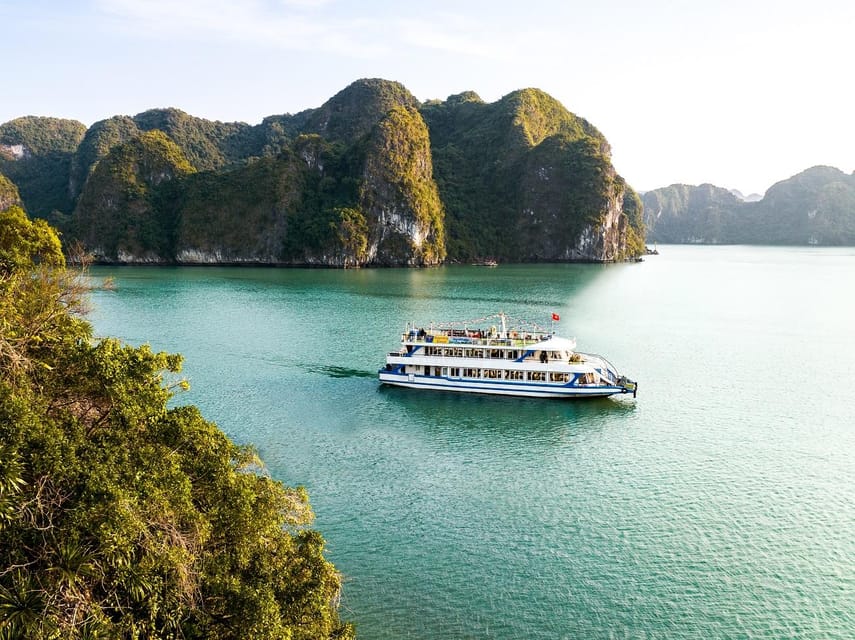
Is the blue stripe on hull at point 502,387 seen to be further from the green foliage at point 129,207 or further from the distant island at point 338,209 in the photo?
the green foliage at point 129,207

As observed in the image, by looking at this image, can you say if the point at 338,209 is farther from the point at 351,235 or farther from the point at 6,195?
the point at 6,195

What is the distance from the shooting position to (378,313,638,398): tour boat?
36.8 meters

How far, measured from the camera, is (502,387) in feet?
123

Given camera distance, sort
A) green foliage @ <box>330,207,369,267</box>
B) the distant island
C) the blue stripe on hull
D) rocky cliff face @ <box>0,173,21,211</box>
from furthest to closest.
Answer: the distant island, rocky cliff face @ <box>0,173,21,211</box>, green foliage @ <box>330,207,369,267</box>, the blue stripe on hull

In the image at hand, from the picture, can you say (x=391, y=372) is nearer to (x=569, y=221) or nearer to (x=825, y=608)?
(x=825, y=608)

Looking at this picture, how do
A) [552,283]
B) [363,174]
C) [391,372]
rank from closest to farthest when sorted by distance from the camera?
[391,372], [552,283], [363,174]

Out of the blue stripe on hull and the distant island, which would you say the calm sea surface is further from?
the distant island

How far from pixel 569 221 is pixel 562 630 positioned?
15865 cm

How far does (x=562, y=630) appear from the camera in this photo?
1638 cm

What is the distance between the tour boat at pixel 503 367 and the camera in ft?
121

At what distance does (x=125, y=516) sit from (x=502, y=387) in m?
29.4

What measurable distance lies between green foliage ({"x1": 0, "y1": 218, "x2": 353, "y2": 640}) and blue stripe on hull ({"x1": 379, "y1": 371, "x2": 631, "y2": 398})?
23293 millimetres

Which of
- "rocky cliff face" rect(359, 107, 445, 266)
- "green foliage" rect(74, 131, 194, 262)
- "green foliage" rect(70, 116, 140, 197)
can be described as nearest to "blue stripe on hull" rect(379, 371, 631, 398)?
"rocky cliff face" rect(359, 107, 445, 266)

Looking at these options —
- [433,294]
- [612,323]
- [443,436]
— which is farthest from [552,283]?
[443,436]
